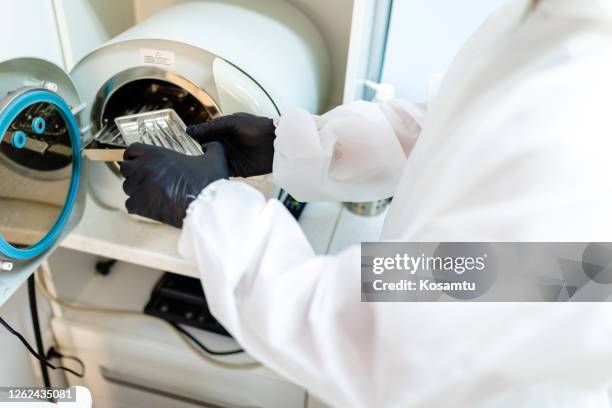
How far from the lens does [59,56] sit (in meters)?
0.96

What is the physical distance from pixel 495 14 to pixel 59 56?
812 millimetres

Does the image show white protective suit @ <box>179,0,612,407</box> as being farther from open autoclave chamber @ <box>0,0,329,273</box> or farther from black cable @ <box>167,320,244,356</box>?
black cable @ <box>167,320,244,356</box>

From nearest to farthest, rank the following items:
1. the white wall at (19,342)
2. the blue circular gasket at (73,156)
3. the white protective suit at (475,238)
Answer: the white protective suit at (475,238)
the blue circular gasket at (73,156)
the white wall at (19,342)

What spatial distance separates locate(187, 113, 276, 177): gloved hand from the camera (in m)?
0.84

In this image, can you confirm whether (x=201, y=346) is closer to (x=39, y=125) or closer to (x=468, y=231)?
(x=39, y=125)

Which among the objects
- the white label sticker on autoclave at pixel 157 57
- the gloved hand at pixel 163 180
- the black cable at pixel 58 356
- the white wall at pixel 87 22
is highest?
the white wall at pixel 87 22

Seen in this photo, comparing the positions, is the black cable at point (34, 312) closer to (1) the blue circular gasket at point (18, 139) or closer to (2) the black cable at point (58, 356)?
(2) the black cable at point (58, 356)

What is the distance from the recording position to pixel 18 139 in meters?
0.72

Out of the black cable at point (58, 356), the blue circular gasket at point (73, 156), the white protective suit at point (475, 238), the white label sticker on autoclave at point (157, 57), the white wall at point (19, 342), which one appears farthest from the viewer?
the black cable at point (58, 356)

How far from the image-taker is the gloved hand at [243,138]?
2.76 feet

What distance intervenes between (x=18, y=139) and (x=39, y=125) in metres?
0.04

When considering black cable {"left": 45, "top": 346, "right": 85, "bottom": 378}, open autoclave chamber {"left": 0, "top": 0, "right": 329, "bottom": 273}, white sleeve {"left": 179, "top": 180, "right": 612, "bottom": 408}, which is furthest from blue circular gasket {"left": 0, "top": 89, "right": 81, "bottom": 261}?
black cable {"left": 45, "top": 346, "right": 85, "bottom": 378}

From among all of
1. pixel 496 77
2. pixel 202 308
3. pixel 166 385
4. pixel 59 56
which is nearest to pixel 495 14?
pixel 496 77

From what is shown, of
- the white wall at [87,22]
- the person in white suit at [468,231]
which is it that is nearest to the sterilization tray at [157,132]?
the person in white suit at [468,231]
